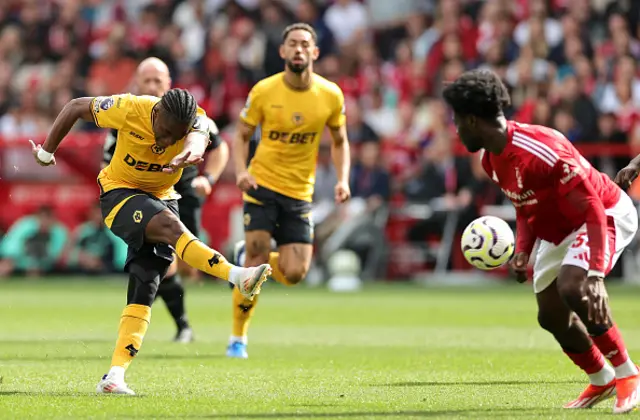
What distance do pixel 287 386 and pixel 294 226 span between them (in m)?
3.16

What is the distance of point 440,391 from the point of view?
836cm

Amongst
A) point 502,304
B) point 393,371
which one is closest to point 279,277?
point 393,371

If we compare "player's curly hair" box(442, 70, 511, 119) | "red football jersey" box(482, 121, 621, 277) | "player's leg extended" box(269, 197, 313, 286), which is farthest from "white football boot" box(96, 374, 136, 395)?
"player's leg extended" box(269, 197, 313, 286)

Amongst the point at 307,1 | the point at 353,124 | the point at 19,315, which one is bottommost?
the point at 19,315

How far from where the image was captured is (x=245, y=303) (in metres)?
11.0

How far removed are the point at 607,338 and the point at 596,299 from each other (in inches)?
21.7

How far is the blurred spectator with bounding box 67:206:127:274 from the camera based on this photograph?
71.0ft

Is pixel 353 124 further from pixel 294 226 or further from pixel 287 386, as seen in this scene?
pixel 287 386

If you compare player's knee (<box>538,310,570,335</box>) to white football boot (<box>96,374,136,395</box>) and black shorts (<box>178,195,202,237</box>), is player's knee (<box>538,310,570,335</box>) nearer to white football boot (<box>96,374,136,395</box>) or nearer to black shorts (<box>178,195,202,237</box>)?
white football boot (<box>96,374,136,395</box>)

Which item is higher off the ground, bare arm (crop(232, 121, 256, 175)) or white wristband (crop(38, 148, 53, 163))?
white wristband (crop(38, 148, 53, 163))

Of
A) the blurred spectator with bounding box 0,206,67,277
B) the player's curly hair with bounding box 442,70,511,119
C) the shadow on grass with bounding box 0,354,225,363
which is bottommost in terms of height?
the blurred spectator with bounding box 0,206,67,277

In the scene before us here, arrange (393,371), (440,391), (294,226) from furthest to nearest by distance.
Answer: (294,226), (393,371), (440,391)

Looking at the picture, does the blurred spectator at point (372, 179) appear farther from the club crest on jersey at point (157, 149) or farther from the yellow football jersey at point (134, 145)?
the club crest on jersey at point (157, 149)

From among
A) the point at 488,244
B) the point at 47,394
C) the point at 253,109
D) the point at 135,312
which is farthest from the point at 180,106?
the point at 253,109
